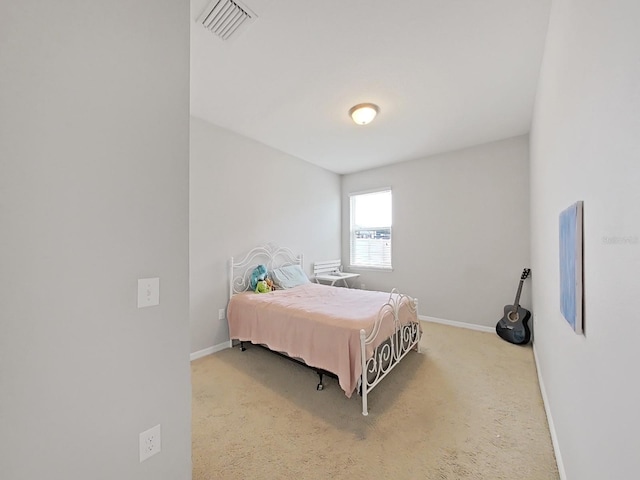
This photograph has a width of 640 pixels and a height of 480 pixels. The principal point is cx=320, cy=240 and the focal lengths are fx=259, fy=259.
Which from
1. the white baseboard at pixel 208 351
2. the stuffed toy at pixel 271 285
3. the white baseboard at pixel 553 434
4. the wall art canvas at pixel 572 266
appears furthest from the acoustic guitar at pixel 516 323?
the white baseboard at pixel 208 351

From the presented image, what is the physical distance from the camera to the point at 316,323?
2.28m

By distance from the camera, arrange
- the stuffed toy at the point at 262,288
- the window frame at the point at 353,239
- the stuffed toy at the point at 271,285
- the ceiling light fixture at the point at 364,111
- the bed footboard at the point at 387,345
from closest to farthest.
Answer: the bed footboard at the point at 387,345 < the ceiling light fixture at the point at 364,111 < the stuffed toy at the point at 262,288 < the stuffed toy at the point at 271,285 < the window frame at the point at 353,239

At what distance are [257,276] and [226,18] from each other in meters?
2.66

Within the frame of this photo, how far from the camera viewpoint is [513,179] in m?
3.56

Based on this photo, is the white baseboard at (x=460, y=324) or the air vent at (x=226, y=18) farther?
the white baseboard at (x=460, y=324)

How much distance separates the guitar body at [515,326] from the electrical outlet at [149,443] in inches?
150

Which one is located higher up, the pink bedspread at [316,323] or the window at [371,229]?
the window at [371,229]

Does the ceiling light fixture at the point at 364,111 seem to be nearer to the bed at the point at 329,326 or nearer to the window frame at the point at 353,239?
the bed at the point at 329,326

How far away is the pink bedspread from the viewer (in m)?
2.05

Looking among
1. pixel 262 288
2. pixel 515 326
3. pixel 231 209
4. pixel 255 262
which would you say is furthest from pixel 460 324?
pixel 231 209

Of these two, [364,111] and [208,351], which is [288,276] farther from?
[364,111]

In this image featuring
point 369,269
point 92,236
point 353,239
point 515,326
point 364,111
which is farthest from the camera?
point 353,239

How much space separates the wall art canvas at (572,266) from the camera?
1.06m

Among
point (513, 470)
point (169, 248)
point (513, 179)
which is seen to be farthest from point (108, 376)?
point (513, 179)
